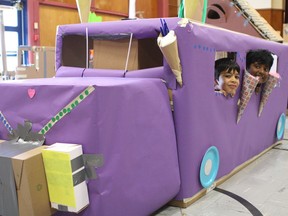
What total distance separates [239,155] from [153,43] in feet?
3.18

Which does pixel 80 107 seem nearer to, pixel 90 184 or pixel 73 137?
pixel 73 137

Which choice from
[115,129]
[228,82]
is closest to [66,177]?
[115,129]

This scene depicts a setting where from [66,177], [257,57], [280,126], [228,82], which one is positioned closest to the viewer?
[66,177]

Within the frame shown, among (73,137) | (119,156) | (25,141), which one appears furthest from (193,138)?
(25,141)

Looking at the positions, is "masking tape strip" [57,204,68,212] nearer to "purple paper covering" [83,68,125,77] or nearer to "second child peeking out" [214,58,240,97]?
"purple paper covering" [83,68,125,77]

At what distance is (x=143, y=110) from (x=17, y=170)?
1.92ft

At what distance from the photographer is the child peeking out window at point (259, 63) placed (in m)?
2.71

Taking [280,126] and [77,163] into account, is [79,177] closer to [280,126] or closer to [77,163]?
[77,163]

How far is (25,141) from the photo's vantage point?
168cm

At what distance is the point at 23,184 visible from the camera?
1.46 meters

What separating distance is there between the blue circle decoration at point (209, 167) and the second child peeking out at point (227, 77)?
0.38m

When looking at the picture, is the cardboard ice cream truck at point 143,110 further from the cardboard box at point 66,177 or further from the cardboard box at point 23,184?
the cardboard box at point 23,184

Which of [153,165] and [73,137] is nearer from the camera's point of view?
[73,137]

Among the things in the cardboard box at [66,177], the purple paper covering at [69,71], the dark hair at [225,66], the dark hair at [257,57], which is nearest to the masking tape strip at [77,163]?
the cardboard box at [66,177]
